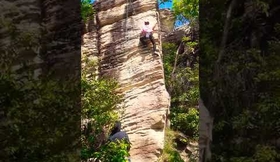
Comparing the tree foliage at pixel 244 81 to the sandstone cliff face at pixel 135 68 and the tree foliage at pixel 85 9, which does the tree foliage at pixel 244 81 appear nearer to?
the sandstone cliff face at pixel 135 68

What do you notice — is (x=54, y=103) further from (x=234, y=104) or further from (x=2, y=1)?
(x=234, y=104)

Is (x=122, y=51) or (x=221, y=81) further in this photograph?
(x=122, y=51)

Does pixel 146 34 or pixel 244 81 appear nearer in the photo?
pixel 244 81

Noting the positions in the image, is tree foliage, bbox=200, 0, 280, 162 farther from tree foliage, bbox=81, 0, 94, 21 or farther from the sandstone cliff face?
tree foliage, bbox=81, 0, 94, 21

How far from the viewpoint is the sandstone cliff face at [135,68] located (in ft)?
56.7

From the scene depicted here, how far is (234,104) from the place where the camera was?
5680 millimetres

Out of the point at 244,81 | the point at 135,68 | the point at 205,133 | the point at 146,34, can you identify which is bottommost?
the point at 135,68

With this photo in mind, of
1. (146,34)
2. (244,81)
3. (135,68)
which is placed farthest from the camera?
(146,34)

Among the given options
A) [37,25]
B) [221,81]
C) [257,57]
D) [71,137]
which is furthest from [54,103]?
[257,57]

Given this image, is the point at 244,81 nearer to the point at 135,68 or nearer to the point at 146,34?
the point at 135,68

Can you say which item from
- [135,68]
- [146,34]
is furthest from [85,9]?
[135,68]

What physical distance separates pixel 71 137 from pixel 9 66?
1110 mm

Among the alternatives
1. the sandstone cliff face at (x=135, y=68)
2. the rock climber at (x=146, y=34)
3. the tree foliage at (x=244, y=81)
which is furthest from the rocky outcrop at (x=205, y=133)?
the rock climber at (x=146, y=34)

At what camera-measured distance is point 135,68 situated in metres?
19.2
